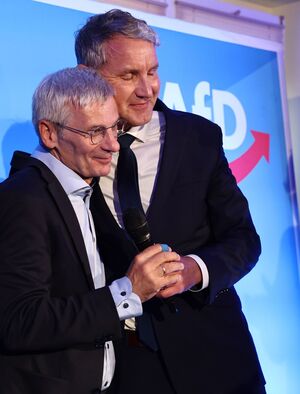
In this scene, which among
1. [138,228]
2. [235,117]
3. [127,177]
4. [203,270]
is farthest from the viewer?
[235,117]

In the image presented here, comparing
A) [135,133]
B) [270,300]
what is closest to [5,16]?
[135,133]

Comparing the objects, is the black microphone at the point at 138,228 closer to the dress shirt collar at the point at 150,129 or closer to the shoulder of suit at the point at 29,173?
the shoulder of suit at the point at 29,173

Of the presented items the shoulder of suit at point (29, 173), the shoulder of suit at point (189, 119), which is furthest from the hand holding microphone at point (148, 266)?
the shoulder of suit at point (189, 119)

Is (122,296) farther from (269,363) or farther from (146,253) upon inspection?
(269,363)

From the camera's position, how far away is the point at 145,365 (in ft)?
5.77

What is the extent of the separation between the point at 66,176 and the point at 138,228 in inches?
9.4

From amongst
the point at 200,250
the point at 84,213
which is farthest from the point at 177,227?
the point at 84,213

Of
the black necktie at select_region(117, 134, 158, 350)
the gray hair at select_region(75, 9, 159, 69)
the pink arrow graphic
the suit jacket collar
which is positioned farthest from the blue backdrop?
the suit jacket collar

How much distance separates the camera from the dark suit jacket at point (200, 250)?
1756 millimetres

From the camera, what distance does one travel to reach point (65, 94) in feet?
5.46

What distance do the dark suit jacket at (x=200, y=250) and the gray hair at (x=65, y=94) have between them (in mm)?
275

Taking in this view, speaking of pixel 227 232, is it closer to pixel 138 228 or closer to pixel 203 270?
pixel 203 270

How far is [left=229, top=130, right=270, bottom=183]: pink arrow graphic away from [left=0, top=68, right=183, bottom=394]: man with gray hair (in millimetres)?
1556

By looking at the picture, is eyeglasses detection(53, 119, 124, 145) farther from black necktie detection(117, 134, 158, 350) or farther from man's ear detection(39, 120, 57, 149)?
black necktie detection(117, 134, 158, 350)
